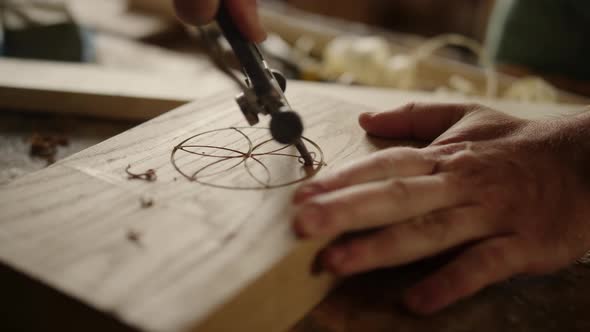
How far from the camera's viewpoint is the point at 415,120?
1.09 metres

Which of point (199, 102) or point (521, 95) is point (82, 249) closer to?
point (199, 102)

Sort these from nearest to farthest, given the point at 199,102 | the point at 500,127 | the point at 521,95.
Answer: the point at 500,127, the point at 199,102, the point at 521,95

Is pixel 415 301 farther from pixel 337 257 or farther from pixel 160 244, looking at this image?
pixel 160 244

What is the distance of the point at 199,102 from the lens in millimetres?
1196

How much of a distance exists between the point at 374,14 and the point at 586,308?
4860 millimetres

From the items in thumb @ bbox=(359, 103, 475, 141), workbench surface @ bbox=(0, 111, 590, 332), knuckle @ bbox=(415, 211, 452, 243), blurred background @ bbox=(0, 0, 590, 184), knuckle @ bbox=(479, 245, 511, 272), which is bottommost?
blurred background @ bbox=(0, 0, 590, 184)

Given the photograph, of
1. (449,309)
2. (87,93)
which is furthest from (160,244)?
(87,93)

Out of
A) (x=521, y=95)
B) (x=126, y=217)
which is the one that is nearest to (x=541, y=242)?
(x=126, y=217)

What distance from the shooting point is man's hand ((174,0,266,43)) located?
0.81m

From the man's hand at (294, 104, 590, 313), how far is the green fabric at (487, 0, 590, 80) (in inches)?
64.7

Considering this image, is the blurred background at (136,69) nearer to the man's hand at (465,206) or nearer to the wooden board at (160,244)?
the wooden board at (160,244)

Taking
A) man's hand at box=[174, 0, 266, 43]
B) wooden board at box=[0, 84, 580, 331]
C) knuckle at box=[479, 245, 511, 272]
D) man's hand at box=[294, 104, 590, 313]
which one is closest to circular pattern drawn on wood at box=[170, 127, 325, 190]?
wooden board at box=[0, 84, 580, 331]

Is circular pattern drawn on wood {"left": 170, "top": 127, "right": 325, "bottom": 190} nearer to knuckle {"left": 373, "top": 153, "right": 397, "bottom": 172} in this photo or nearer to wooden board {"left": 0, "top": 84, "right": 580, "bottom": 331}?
wooden board {"left": 0, "top": 84, "right": 580, "bottom": 331}

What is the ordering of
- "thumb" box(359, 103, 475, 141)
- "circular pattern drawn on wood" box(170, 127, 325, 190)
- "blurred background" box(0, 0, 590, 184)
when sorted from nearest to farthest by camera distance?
"circular pattern drawn on wood" box(170, 127, 325, 190) → "thumb" box(359, 103, 475, 141) → "blurred background" box(0, 0, 590, 184)
